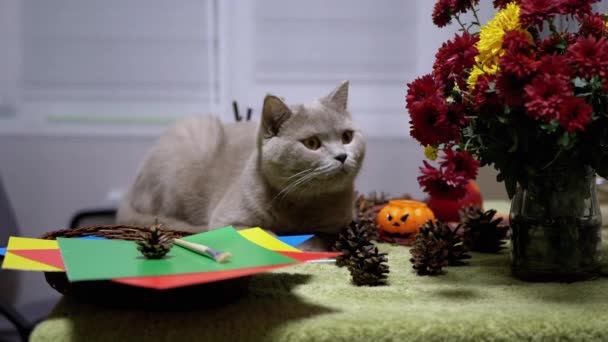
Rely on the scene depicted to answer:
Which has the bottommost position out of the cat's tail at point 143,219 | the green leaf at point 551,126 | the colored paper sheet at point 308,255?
the cat's tail at point 143,219

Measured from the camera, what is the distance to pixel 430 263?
→ 96 centimetres

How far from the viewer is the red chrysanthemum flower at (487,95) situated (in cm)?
81

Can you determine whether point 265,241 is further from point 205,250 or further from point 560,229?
point 560,229

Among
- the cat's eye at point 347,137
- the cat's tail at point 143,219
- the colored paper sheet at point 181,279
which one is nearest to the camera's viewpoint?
the colored paper sheet at point 181,279

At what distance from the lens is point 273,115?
125cm

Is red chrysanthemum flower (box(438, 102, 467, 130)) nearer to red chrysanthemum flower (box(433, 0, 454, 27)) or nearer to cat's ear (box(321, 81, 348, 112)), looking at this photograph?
red chrysanthemum flower (box(433, 0, 454, 27))

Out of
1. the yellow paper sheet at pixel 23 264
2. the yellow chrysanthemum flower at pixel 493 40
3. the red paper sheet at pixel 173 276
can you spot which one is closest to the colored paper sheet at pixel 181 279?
the red paper sheet at pixel 173 276

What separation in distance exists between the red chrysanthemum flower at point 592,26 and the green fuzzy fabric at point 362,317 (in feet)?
1.20

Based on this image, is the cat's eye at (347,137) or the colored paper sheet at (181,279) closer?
the colored paper sheet at (181,279)

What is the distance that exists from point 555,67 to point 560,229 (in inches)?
10.8

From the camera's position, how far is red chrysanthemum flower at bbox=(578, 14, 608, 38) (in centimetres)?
84

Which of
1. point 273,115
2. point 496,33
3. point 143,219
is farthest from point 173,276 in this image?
point 143,219

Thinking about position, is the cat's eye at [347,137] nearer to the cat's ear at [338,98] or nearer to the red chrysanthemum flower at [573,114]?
the cat's ear at [338,98]

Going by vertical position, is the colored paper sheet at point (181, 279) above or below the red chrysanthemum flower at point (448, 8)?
below
